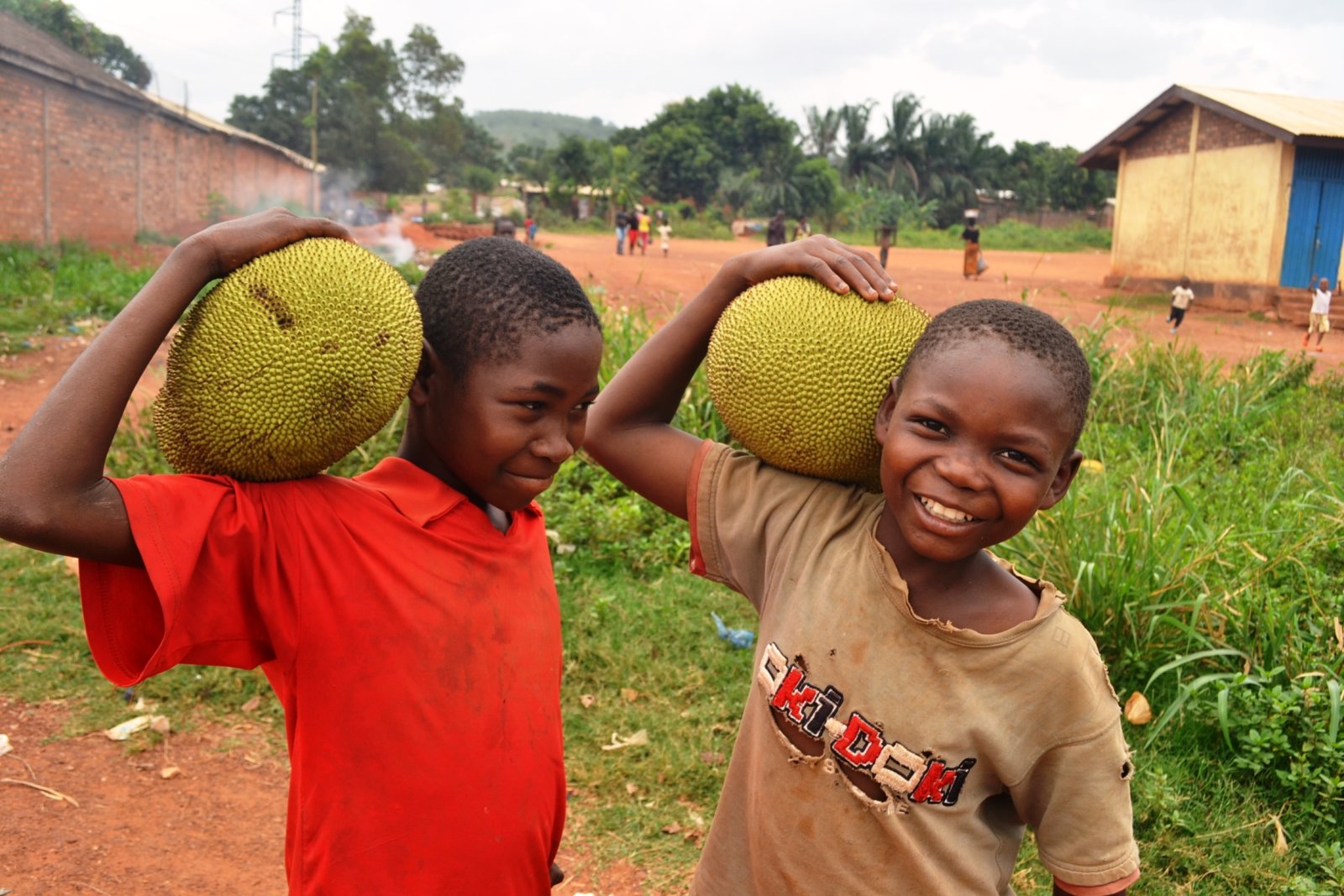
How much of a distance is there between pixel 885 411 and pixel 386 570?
671 mm

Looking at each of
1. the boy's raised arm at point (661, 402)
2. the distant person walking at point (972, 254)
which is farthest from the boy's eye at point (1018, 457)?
the distant person walking at point (972, 254)

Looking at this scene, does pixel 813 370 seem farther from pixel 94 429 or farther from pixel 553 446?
pixel 94 429

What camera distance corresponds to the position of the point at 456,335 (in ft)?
4.49

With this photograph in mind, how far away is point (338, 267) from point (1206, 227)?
15.5 meters

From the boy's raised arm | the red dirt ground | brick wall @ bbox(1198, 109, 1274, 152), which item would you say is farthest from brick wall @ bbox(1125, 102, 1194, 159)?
the boy's raised arm

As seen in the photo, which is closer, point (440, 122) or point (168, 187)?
point (168, 187)

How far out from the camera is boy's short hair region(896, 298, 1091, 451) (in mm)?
1196

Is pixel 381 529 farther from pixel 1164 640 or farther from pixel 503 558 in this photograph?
pixel 1164 640

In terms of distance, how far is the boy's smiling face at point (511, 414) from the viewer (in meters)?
1.35

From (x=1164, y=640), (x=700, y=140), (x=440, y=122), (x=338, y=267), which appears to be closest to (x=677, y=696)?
(x=1164, y=640)

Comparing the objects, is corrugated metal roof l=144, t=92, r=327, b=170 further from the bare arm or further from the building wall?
the bare arm

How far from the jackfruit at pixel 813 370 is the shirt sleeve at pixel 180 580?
0.63 m

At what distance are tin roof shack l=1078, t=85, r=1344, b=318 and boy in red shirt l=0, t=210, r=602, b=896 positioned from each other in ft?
45.9

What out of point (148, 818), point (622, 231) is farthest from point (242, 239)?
point (622, 231)
